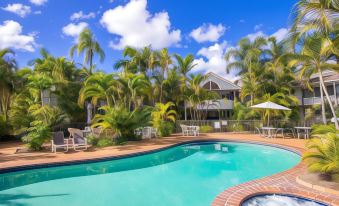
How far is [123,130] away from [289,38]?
10.5 metres

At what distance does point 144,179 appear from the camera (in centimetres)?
864

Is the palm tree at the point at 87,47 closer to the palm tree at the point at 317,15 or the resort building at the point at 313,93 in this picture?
the palm tree at the point at 317,15

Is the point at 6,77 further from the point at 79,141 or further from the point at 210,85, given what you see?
the point at 210,85

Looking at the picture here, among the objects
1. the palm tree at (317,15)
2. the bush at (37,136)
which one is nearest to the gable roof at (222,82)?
the bush at (37,136)

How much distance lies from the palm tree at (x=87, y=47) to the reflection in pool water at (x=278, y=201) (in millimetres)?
21536

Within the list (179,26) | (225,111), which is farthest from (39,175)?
(225,111)

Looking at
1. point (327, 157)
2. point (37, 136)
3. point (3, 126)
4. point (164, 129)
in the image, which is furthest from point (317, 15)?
point (3, 126)

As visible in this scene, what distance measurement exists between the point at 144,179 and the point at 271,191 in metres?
4.33

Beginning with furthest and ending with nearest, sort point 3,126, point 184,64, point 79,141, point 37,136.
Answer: point 184,64, point 3,126, point 79,141, point 37,136

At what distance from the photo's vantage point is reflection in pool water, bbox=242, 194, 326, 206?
534 centimetres

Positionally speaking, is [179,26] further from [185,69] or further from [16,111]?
[16,111]

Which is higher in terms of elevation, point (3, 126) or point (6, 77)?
point (6, 77)

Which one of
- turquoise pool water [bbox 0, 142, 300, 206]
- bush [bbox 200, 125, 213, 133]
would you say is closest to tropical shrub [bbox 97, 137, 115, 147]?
turquoise pool water [bbox 0, 142, 300, 206]

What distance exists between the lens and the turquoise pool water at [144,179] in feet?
22.0
